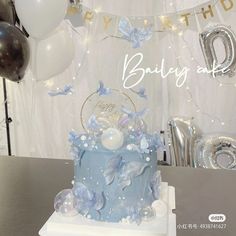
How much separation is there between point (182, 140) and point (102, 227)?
66.2 inches

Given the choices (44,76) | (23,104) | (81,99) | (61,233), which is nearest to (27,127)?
(23,104)

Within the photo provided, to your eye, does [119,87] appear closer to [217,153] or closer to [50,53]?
[217,153]

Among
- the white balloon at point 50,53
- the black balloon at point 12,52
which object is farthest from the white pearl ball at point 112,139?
the white balloon at point 50,53

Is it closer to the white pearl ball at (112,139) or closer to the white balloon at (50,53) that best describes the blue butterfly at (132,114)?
the white pearl ball at (112,139)

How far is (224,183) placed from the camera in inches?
54.1

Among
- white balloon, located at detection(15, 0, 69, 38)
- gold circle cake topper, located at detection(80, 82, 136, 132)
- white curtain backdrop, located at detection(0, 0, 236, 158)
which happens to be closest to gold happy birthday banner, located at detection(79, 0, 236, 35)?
white curtain backdrop, located at detection(0, 0, 236, 158)

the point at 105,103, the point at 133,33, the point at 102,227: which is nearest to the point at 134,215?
the point at 102,227

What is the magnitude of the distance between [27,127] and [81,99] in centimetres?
50

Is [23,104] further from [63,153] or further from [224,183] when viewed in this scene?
[224,183]

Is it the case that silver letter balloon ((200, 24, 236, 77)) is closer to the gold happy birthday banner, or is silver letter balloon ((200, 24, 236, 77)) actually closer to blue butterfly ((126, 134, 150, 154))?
the gold happy birthday banner

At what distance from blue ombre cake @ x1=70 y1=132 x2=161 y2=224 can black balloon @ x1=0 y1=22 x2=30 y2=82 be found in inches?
18.5

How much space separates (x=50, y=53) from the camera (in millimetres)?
1622

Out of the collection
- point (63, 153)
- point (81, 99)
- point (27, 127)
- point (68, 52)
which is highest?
point (68, 52)

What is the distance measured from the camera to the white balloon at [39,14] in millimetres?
1467
